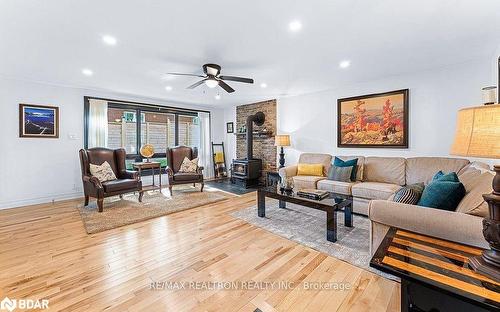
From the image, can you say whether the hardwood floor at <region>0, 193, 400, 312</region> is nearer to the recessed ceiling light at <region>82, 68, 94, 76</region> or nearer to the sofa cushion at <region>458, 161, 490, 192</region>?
the sofa cushion at <region>458, 161, 490, 192</region>

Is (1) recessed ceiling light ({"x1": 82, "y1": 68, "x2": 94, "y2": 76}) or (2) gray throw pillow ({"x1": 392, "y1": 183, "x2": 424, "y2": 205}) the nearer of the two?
(2) gray throw pillow ({"x1": 392, "y1": 183, "x2": 424, "y2": 205})

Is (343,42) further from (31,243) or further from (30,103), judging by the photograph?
(30,103)

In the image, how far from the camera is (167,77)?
400 centimetres

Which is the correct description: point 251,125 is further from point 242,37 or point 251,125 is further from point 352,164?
point 242,37

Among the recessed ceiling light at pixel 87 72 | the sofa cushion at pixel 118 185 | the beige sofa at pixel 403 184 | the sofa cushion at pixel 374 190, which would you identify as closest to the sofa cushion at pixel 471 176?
the beige sofa at pixel 403 184

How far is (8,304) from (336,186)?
13.1ft

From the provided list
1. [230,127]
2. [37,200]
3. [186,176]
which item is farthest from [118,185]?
[230,127]

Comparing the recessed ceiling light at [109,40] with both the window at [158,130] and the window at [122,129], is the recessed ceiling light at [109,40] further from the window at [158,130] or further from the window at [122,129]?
the window at [158,130]

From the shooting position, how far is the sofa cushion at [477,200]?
152 cm

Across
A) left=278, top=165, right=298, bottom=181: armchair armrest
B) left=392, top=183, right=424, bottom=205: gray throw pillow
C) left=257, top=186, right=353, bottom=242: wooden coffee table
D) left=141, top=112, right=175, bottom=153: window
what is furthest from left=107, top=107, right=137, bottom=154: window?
left=392, top=183, right=424, bottom=205: gray throw pillow

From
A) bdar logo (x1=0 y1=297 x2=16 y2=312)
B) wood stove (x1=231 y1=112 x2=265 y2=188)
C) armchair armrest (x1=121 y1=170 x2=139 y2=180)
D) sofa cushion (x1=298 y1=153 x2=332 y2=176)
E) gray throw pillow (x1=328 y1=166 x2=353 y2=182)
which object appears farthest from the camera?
wood stove (x1=231 y1=112 x2=265 y2=188)

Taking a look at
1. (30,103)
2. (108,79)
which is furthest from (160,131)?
(30,103)

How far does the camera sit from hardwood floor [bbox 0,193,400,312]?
65.6 inches

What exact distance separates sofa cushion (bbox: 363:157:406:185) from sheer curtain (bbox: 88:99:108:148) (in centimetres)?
569
